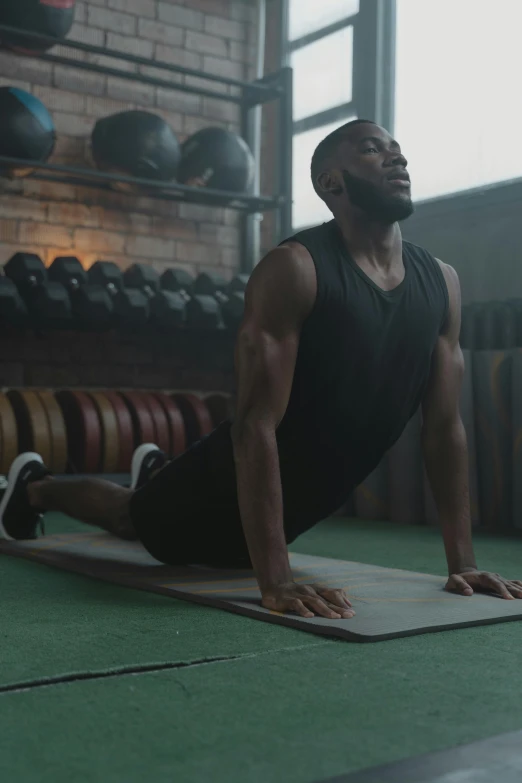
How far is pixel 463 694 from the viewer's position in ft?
4.58

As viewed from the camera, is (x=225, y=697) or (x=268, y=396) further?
(x=268, y=396)

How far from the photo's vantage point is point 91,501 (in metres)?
2.81

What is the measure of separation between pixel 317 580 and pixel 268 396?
627mm

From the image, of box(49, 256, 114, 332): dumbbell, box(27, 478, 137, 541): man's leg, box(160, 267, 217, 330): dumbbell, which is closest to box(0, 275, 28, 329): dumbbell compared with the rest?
box(49, 256, 114, 332): dumbbell

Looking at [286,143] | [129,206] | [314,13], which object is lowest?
[129,206]

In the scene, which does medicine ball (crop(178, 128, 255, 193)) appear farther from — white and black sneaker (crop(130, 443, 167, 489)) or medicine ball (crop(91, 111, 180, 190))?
white and black sneaker (crop(130, 443, 167, 489))

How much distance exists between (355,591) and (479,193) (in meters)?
2.81

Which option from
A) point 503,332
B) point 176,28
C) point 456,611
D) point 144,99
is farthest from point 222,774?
point 176,28

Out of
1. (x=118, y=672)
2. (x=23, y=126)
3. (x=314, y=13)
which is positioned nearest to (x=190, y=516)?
(x=118, y=672)

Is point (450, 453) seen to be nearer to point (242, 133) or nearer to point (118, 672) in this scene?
point (118, 672)

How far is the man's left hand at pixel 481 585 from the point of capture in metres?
2.12

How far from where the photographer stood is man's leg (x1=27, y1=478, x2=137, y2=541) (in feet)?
8.86

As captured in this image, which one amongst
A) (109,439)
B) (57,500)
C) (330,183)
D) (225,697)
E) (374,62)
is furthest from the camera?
(374,62)

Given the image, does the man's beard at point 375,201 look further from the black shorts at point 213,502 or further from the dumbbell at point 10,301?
the dumbbell at point 10,301
